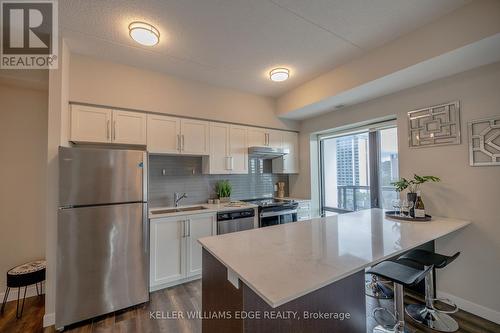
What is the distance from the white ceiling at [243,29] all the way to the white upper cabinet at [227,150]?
94 centimetres

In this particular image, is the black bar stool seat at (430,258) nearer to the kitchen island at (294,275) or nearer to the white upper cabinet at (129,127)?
the kitchen island at (294,275)

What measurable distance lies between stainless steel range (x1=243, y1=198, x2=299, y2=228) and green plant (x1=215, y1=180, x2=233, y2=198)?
1.81 ft

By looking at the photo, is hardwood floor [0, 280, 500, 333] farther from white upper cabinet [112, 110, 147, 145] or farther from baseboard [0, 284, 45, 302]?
white upper cabinet [112, 110, 147, 145]

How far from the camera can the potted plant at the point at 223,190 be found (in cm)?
357

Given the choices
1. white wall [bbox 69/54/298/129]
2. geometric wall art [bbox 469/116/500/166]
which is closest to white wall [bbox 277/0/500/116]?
geometric wall art [bbox 469/116/500/166]

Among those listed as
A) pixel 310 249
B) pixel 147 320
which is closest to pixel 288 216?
pixel 310 249

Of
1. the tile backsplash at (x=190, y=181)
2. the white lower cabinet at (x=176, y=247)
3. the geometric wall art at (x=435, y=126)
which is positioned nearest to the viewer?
the geometric wall art at (x=435, y=126)

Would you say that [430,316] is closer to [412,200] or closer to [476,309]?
[476,309]

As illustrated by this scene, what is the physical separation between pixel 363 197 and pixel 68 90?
170 inches

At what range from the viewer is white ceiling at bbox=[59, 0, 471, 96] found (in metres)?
1.79

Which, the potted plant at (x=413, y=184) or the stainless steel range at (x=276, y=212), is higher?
the potted plant at (x=413, y=184)

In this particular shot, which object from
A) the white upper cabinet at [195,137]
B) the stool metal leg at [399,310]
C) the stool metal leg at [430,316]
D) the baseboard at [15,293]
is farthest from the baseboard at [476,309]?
the baseboard at [15,293]

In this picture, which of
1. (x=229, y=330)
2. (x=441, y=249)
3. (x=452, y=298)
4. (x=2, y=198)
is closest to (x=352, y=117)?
(x=441, y=249)

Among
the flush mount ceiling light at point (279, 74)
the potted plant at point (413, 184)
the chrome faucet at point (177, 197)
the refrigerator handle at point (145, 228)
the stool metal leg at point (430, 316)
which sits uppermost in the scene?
the flush mount ceiling light at point (279, 74)
